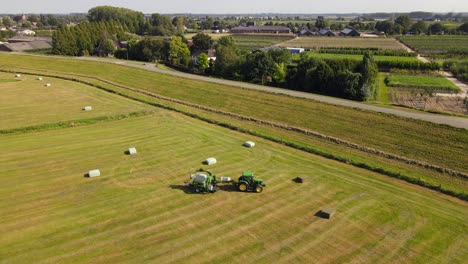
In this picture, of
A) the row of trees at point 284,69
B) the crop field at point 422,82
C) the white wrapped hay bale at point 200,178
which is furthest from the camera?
the crop field at point 422,82

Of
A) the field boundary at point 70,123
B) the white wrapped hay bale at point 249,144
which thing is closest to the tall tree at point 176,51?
the field boundary at point 70,123

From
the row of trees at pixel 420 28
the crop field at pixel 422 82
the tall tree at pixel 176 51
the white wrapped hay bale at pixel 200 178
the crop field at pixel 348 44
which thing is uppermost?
the row of trees at pixel 420 28

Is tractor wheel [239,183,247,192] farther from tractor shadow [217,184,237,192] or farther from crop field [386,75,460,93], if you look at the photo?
crop field [386,75,460,93]

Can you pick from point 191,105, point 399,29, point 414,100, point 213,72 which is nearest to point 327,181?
point 191,105

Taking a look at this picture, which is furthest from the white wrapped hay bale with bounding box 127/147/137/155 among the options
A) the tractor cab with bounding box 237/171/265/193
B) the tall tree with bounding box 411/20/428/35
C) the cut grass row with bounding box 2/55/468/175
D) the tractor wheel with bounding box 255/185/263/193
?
the tall tree with bounding box 411/20/428/35

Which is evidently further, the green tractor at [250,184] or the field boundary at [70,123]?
the field boundary at [70,123]

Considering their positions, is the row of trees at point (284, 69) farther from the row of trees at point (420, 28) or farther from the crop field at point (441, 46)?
the row of trees at point (420, 28)

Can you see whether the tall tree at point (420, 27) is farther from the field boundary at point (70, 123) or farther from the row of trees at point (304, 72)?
the field boundary at point (70, 123)

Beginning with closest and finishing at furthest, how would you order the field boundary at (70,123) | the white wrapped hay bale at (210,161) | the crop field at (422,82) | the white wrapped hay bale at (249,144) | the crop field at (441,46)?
1. the white wrapped hay bale at (210,161)
2. the white wrapped hay bale at (249,144)
3. the field boundary at (70,123)
4. the crop field at (422,82)
5. the crop field at (441,46)

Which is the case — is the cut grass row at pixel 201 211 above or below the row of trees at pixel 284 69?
below
